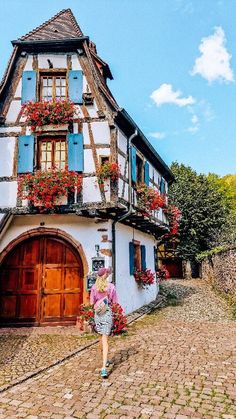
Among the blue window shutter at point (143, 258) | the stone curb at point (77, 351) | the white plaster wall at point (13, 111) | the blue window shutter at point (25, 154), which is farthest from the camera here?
the blue window shutter at point (143, 258)

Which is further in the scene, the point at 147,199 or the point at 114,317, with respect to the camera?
the point at 147,199

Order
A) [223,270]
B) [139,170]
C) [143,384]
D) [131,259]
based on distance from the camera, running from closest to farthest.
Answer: [143,384] < [131,259] < [139,170] < [223,270]

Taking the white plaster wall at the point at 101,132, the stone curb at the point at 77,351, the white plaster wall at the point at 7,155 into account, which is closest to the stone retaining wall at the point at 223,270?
the stone curb at the point at 77,351

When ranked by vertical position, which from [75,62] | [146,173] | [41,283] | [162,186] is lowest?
[41,283]

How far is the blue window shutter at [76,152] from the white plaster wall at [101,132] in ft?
1.42

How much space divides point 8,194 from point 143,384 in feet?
22.0

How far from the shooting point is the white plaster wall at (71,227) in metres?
10.1

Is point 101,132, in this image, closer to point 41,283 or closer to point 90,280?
point 90,280

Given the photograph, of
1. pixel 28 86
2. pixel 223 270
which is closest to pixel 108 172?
pixel 28 86

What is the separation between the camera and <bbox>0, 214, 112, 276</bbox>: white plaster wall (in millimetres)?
10133

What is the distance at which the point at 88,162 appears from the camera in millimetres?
10070

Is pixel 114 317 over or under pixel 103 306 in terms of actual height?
→ under

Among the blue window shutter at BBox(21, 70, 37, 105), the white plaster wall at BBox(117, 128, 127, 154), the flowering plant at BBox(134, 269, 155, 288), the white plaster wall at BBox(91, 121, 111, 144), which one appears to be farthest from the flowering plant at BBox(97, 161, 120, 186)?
the flowering plant at BBox(134, 269, 155, 288)

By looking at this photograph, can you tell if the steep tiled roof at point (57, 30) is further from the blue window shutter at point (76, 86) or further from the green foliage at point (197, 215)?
the green foliage at point (197, 215)
